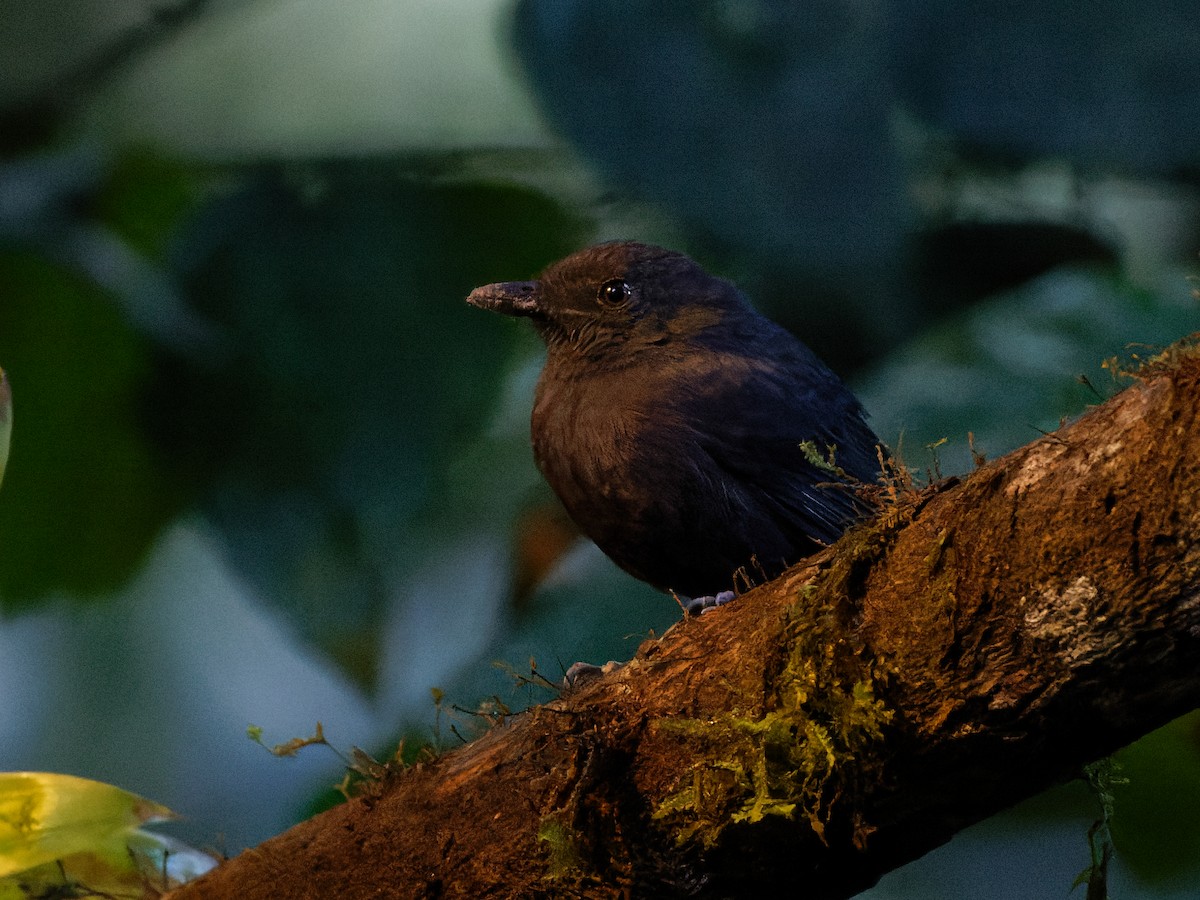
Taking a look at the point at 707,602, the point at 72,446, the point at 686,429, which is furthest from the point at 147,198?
the point at 707,602

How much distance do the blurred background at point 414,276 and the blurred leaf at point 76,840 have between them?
3.18ft

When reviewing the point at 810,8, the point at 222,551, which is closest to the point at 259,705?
the point at 222,551

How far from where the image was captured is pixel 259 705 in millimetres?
3852

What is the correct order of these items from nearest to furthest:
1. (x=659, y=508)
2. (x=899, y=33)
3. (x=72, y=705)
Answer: (x=659, y=508) → (x=899, y=33) → (x=72, y=705)

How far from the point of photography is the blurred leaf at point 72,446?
13.0 ft

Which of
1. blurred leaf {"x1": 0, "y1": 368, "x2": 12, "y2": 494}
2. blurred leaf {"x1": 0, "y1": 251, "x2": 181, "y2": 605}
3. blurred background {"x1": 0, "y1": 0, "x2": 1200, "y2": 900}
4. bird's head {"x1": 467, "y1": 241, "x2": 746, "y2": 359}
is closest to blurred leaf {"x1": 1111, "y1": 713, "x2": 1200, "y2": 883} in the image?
blurred background {"x1": 0, "y1": 0, "x2": 1200, "y2": 900}

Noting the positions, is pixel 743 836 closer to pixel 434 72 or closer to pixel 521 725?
pixel 521 725

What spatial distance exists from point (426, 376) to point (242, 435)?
2.19 ft

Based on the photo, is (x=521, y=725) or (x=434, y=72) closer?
(x=521, y=725)

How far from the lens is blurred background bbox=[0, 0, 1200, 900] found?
3.60 m

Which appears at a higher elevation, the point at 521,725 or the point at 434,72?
the point at 434,72

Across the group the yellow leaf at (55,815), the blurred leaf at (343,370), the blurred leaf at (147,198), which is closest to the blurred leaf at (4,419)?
the yellow leaf at (55,815)

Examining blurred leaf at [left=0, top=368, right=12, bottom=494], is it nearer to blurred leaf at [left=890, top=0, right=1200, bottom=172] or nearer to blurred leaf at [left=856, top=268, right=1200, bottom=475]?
blurred leaf at [left=856, top=268, right=1200, bottom=475]

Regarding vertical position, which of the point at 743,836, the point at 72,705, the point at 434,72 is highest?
the point at 434,72
